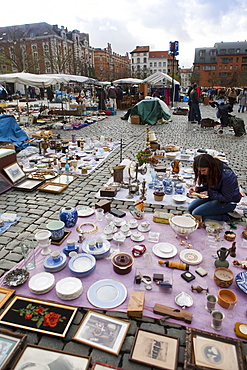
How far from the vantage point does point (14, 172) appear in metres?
6.35

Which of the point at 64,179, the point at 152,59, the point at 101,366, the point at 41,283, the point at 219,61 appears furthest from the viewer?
the point at 152,59

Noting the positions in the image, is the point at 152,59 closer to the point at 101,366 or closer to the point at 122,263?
the point at 122,263

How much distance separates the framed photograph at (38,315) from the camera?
255 centimetres

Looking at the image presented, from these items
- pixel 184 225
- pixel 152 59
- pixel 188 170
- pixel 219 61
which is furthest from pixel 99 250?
pixel 152 59

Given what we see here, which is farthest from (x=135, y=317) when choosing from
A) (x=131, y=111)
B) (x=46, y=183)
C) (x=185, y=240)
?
(x=131, y=111)

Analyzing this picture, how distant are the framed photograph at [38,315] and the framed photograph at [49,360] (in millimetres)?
218

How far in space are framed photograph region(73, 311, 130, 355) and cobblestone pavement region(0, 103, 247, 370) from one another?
0.06 meters

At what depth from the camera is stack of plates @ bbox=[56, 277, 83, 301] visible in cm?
288

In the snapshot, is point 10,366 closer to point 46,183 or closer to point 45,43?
point 46,183

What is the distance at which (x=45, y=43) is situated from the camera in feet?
205

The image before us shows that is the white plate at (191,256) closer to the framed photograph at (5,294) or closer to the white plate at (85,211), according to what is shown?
the white plate at (85,211)

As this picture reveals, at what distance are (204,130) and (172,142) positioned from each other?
3.65 meters

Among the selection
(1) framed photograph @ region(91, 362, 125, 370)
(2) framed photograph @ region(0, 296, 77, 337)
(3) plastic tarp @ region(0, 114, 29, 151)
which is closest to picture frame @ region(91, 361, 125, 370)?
(1) framed photograph @ region(91, 362, 125, 370)

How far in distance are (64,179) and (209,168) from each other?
3.96 meters
